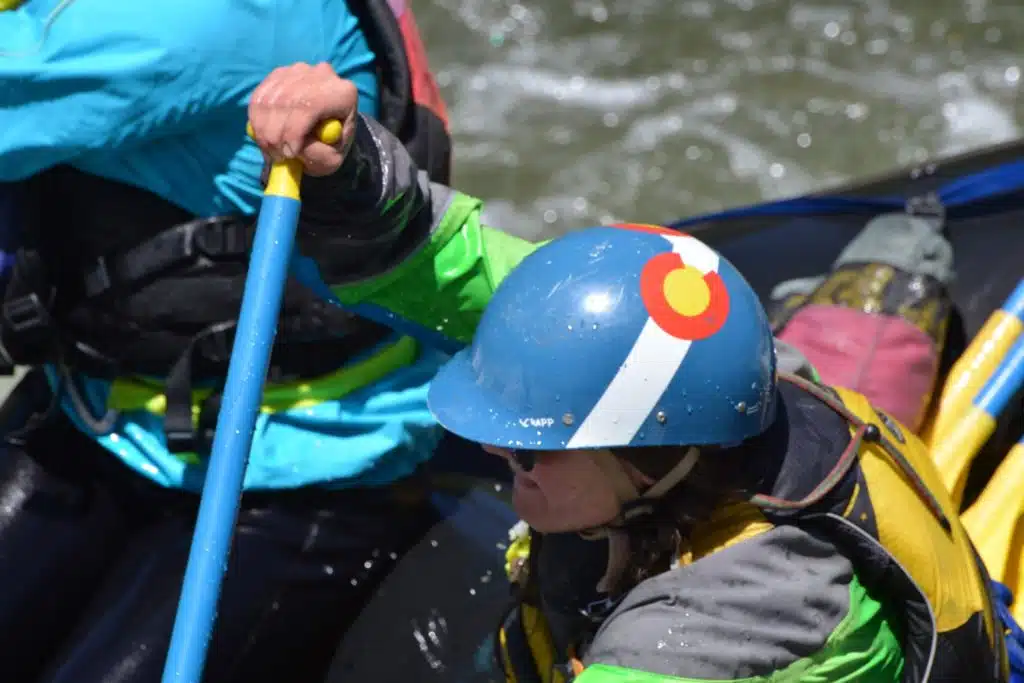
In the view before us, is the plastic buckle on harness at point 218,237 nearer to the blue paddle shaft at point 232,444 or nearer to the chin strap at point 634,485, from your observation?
the blue paddle shaft at point 232,444

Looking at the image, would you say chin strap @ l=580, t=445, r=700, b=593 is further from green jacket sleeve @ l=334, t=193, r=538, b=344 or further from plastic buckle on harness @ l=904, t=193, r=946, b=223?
plastic buckle on harness @ l=904, t=193, r=946, b=223

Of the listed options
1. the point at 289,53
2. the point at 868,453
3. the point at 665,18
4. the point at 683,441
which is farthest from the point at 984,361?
the point at 665,18

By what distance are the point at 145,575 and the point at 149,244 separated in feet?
1.27

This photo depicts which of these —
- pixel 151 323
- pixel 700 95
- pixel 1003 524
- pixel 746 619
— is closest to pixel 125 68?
pixel 151 323

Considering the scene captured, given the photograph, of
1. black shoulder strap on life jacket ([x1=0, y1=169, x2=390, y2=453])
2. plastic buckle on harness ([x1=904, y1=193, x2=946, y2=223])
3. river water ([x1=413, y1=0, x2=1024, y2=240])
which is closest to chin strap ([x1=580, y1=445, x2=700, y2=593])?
black shoulder strap on life jacket ([x1=0, y1=169, x2=390, y2=453])

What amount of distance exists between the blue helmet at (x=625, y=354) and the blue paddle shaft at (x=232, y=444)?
207 mm

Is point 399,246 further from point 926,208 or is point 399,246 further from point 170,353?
point 926,208

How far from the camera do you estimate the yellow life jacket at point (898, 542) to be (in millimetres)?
1226

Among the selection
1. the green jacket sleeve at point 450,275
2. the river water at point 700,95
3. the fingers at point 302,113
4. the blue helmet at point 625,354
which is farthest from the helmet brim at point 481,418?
the river water at point 700,95

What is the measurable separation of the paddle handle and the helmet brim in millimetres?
181

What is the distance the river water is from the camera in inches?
144

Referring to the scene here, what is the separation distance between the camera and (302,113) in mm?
1229

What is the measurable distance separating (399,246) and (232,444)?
31 centimetres

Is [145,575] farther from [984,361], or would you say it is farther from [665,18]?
[665,18]
